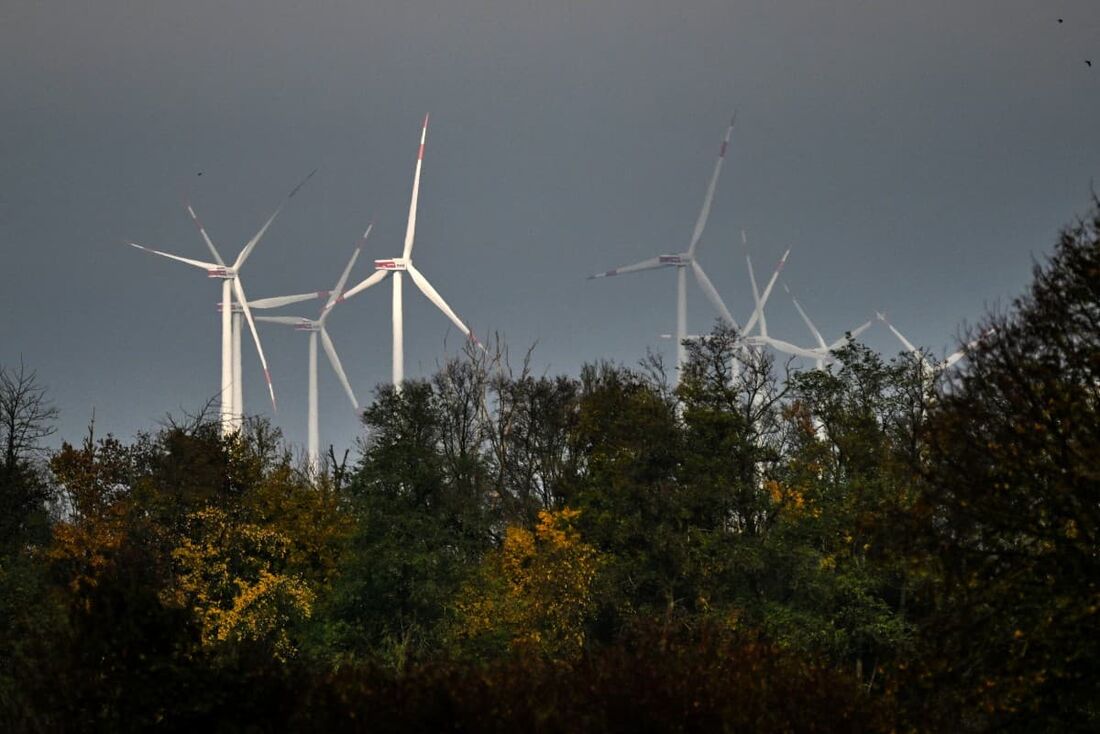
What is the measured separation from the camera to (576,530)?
6750 cm

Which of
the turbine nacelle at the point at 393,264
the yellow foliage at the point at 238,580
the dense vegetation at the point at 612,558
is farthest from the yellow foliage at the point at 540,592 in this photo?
the turbine nacelle at the point at 393,264

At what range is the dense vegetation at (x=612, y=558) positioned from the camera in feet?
85.6

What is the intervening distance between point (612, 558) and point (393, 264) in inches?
2072

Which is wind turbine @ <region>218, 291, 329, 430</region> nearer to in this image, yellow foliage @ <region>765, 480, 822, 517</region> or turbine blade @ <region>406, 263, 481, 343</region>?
turbine blade @ <region>406, 263, 481, 343</region>

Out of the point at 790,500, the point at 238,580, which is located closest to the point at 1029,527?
the point at 790,500

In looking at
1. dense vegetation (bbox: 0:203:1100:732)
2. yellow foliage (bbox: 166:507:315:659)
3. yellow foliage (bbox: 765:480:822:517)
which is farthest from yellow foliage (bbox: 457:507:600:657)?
yellow foliage (bbox: 765:480:822:517)

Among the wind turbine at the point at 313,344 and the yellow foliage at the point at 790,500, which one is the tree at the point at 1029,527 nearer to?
the yellow foliage at the point at 790,500

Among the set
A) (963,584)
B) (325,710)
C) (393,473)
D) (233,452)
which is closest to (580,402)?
(393,473)

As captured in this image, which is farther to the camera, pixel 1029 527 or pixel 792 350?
pixel 792 350

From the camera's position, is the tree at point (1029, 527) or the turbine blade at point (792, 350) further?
the turbine blade at point (792, 350)

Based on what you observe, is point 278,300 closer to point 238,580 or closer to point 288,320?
point 288,320

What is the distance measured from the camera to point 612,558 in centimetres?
6384

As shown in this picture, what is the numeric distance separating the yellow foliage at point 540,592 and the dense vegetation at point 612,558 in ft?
0.49

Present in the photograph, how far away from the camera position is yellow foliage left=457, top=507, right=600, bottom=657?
62.6m
